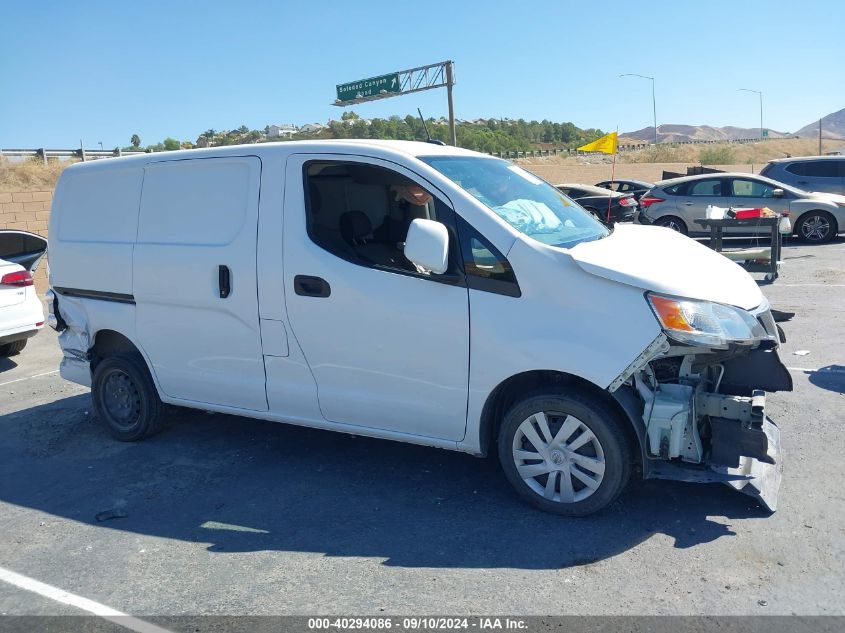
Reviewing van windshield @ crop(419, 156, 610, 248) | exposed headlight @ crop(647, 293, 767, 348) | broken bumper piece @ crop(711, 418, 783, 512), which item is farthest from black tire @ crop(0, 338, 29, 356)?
broken bumper piece @ crop(711, 418, 783, 512)

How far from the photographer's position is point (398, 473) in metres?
4.95

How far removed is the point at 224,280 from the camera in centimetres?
493

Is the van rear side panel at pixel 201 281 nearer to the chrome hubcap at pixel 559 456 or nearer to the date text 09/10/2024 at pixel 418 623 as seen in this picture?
the chrome hubcap at pixel 559 456

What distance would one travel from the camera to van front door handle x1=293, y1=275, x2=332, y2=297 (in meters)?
4.57

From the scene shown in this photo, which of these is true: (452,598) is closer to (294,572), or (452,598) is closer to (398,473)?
(294,572)

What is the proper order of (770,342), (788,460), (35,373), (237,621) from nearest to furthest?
(237,621) → (770,342) → (788,460) → (35,373)

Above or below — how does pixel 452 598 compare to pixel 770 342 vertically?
below

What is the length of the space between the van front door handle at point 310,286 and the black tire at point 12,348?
6.06 meters

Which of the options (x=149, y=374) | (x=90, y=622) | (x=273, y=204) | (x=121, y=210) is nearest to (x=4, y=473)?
(x=149, y=374)

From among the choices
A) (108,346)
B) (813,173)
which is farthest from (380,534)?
(813,173)

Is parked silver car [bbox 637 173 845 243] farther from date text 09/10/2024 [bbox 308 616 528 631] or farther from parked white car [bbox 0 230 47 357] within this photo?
date text 09/10/2024 [bbox 308 616 528 631]

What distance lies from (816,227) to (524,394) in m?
13.3

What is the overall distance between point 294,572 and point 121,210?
3095 mm

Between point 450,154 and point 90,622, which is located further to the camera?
point 450,154
